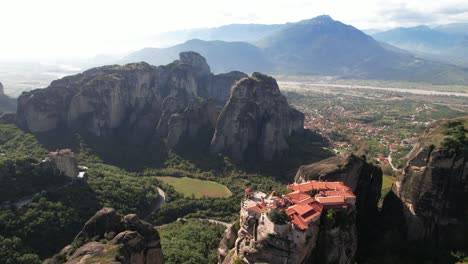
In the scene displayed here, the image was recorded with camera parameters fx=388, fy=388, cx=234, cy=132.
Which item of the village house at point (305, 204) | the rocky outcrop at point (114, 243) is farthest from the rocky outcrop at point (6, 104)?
the village house at point (305, 204)

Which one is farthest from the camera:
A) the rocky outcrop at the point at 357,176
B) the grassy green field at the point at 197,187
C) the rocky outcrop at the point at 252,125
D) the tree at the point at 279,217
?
the rocky outcrop at the point at 252,125

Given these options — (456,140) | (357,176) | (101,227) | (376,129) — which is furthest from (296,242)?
(376,129)

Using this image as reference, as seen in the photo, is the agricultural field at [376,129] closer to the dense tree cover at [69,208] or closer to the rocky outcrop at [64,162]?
the dense tree cover at [69,208]

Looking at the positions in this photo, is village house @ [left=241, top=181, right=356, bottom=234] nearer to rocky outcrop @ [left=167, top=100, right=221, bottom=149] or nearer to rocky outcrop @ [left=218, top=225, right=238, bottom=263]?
rocky outcrop @ [left=218, top=225, right=238, bottom=263]

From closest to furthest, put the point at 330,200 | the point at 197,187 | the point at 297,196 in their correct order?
the point at 330,200, the point at 297,196, the point at 197,187

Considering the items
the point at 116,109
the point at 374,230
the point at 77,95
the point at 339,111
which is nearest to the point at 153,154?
the point at 116,109

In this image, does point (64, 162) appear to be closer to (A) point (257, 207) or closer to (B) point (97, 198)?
(B) point (97, 198)
